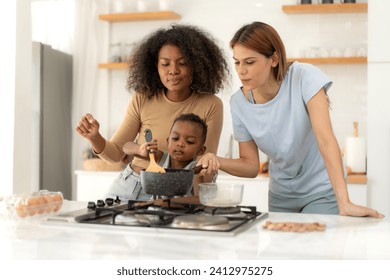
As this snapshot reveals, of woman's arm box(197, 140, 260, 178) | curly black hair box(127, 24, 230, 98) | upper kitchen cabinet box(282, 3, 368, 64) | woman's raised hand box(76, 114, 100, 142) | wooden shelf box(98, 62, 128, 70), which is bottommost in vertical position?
woman's arm box(197, 140, 260, 178)

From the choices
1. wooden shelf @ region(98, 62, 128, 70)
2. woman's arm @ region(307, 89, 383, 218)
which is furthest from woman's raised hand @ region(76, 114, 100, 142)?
wooden shelf @ region(98, 62, 128, 70)

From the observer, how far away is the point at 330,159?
1665 mm

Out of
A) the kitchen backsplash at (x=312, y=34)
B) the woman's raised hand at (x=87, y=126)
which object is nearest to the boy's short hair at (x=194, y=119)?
Result: the woman's raised hand at (x=87, y=126)

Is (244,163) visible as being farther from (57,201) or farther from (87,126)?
(57,201)

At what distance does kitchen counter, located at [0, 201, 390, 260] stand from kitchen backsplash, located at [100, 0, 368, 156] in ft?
8.18

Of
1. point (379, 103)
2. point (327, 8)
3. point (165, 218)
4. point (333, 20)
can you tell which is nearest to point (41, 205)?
point (165, 218)

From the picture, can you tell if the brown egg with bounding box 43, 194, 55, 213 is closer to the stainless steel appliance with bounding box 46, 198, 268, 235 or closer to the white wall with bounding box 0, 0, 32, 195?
the stainless steel appliance with bounding box 46, 198, 268, 235

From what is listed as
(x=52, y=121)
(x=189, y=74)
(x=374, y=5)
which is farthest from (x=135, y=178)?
(x=52, y=121)

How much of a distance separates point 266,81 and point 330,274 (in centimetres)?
97

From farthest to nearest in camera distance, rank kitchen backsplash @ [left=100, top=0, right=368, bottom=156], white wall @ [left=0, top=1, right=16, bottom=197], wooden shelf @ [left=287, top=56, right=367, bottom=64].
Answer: kitchen backsplash @ [left=100, top=0, right=368, bottom=156] → wooden shelf @ [left=287, top=56, right=367, bottom=64] → white wall @ [left=0, top=1, right=16, bottom=197]

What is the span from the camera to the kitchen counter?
3.39 ft

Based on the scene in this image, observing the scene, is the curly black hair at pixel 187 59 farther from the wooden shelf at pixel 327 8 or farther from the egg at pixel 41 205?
the wooden shelf at pixel 327 8

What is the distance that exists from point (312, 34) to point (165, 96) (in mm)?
2055

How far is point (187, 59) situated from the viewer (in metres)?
2.18
